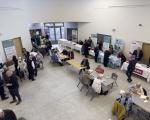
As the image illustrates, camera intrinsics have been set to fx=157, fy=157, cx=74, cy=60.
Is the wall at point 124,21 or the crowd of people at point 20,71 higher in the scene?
the wall at point 124,21

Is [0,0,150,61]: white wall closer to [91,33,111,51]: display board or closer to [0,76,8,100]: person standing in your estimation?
[91,33,111,51]: display board

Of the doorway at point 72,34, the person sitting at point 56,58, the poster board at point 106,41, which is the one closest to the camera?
the person sitting at point 56,58

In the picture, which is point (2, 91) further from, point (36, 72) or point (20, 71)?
point (36, 72)

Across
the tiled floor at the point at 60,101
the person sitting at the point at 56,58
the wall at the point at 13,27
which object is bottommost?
the tiled floor at the point at 60,101

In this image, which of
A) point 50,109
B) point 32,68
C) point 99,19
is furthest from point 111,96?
point 99,19

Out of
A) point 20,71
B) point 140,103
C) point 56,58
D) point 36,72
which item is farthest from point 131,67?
point 20,71

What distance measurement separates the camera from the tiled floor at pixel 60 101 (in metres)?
5.95

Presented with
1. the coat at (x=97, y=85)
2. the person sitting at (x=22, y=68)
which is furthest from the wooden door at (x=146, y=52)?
the person sitting at (x=22, y=68)

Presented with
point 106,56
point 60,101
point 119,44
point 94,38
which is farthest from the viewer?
point 94,38

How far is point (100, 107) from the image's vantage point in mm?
6309

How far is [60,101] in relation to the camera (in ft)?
22.3

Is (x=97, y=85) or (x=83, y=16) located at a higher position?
(x=83, y=16)

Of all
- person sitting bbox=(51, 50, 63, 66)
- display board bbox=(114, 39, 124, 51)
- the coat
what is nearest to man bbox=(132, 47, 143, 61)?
display board bbox=(114, 39, 124, 51)

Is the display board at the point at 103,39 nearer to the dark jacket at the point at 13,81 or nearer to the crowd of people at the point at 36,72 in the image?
the crowd of people at the point at 36,72
